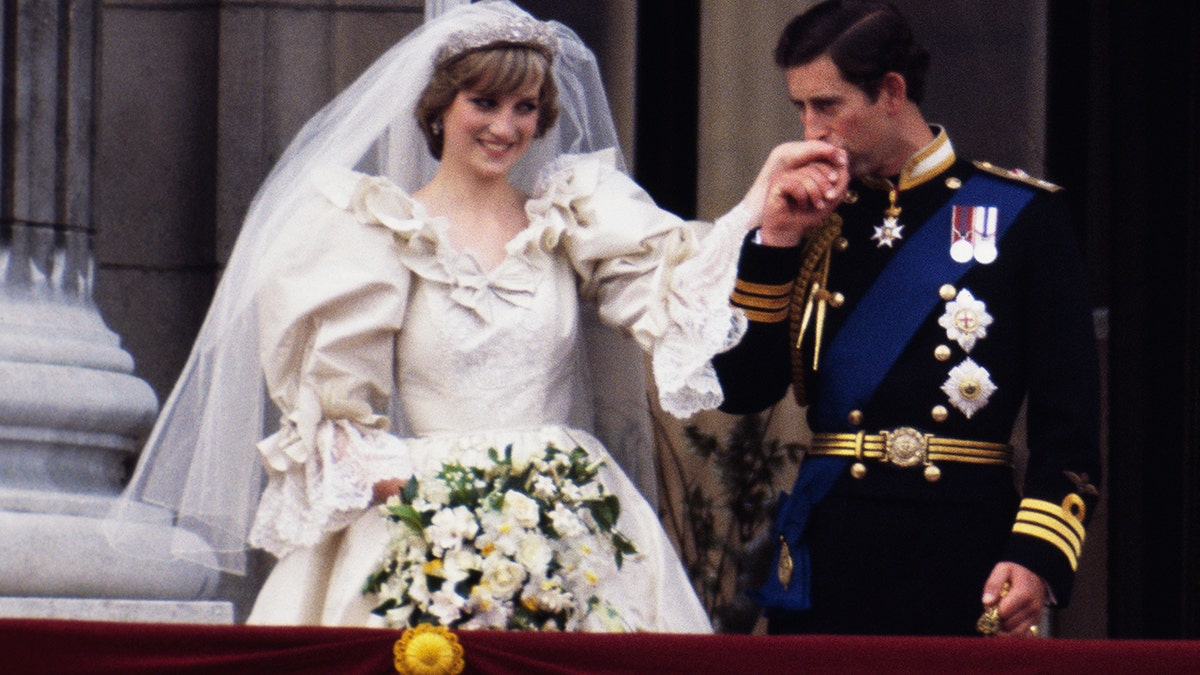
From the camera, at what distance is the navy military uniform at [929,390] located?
3.61 meters

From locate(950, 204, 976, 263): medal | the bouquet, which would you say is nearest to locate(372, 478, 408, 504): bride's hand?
the bouquet

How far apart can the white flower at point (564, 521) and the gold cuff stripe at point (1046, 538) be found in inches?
28.0

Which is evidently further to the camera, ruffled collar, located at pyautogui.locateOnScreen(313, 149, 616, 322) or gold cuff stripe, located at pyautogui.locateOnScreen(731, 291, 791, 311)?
ruffled collar, located at pyautogui.locateOnScreen(313, 149, 616, 322)

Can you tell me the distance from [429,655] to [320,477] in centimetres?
103

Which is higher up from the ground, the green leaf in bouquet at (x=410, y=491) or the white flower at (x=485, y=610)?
the green leaf in bouquet at (x=410, y=491)

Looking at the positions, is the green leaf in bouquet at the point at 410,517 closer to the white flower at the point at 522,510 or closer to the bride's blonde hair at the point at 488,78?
the white flower at the point at 522,510

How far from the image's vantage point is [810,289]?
3854 mm

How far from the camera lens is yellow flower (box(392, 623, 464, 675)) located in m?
3.09

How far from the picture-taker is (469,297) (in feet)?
13.7

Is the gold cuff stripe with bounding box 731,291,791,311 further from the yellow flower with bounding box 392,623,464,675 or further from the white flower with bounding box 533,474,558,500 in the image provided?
the yellow flower with bounding box 392,623,464,675

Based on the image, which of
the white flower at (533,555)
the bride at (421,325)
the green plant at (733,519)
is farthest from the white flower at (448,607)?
the green plant at (733,519)

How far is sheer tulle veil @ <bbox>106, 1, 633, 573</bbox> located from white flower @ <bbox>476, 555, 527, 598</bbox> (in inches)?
33.9

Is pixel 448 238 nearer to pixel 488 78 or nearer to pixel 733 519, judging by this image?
pixel 488 78

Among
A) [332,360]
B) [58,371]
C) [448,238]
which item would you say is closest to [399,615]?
[332,360]
